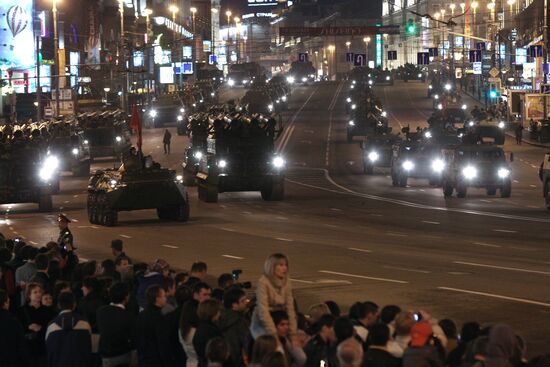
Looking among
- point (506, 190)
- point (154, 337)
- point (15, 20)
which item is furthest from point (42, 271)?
point (15, 20)

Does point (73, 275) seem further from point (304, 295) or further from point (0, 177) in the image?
point (0, 177)

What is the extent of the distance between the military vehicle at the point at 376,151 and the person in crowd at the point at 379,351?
49347mm

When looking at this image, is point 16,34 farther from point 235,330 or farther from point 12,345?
point 235,330

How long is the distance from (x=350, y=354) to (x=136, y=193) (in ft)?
89.0

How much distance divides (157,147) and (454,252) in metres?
54.7

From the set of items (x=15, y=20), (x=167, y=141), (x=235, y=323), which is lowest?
(x=167, y=141)

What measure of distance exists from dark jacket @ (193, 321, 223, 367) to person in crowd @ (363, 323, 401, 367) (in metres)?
1.71

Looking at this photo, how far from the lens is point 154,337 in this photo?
1259cm

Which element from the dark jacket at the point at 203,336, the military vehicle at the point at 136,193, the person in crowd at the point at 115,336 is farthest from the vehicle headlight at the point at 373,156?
the dark jacket at the point at 203,336

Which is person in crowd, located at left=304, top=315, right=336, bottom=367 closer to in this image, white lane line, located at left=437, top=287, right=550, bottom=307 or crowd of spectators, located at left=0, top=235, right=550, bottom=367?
crowd of spectators, located at left=0, top=235, right=550, bottom=367

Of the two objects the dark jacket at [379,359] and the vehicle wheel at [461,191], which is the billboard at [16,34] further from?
the dark jacket at [379,359]

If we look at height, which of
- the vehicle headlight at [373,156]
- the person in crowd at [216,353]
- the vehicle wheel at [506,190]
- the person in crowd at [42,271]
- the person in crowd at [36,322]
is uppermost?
the person in crowd at [216,353]

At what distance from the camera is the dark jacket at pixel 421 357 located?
10.1 meters

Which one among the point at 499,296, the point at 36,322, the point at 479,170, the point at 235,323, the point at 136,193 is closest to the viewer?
the point at 235,323
